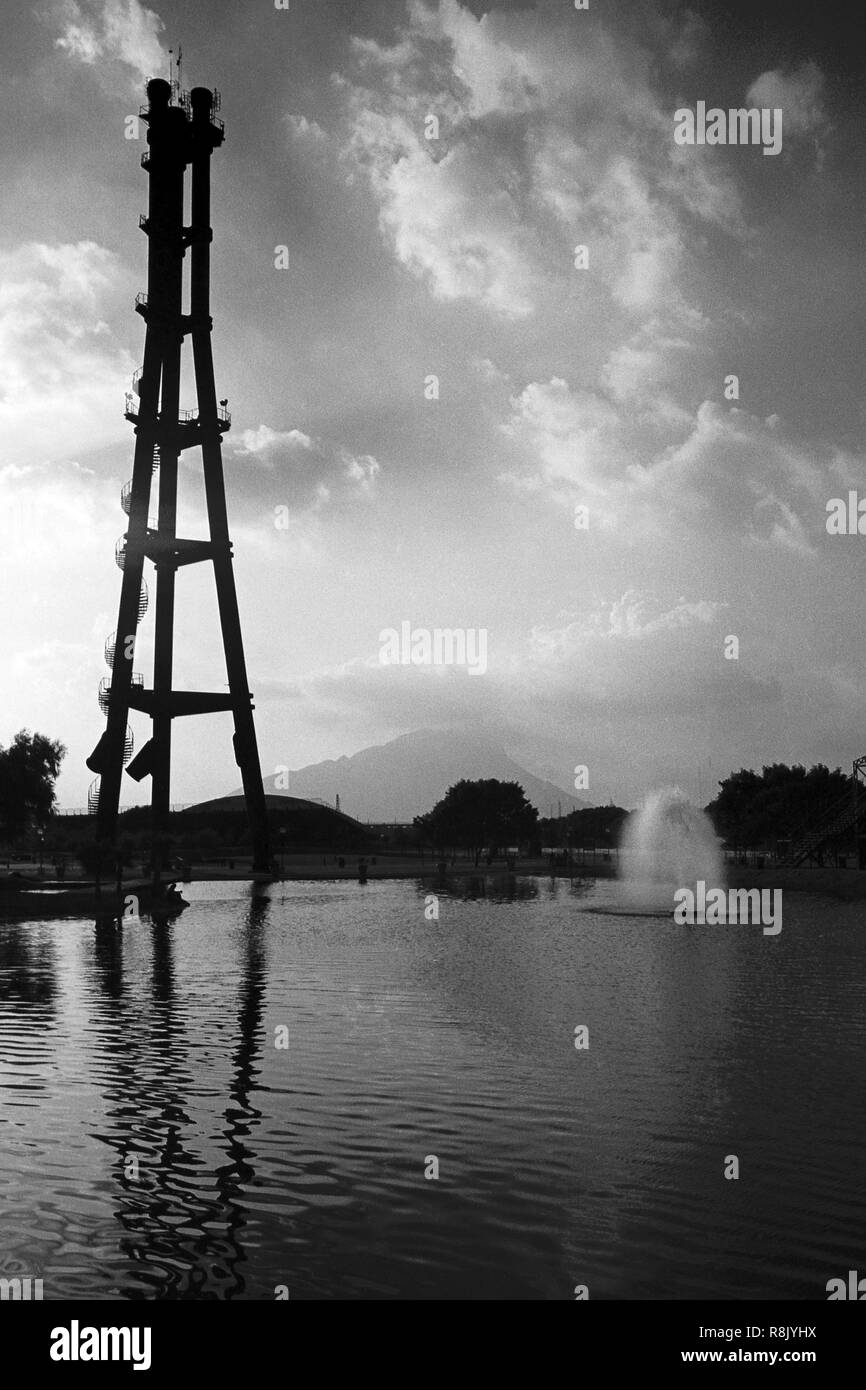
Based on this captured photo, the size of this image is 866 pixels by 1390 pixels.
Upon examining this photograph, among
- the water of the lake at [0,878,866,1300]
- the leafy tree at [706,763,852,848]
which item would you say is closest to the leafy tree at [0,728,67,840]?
the water of the lake at [0,878,866,1300]

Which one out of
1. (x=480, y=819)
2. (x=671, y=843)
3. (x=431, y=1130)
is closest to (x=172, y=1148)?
(x=431, y=1130)

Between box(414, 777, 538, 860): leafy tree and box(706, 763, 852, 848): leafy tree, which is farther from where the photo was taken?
box(414, 777, 538, 860): leafy tree

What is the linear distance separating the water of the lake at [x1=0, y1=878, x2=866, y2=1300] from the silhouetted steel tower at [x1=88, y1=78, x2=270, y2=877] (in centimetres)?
3351

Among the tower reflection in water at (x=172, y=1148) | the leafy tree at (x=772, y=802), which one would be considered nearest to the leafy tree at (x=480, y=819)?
the leafy tree at (x=772, y=802)

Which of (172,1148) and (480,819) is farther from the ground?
(480,819)

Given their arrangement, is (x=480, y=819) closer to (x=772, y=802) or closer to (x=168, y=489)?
(x=772, y=802)

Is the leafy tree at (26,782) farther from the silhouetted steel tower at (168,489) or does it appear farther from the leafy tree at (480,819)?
the leafy tree at (480,819)

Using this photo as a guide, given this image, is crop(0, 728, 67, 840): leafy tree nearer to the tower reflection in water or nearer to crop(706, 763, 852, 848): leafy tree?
the tower reflection in water

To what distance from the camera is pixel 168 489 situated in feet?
204

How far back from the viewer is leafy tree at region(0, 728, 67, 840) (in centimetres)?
5531

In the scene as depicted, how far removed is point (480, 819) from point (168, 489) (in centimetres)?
8419

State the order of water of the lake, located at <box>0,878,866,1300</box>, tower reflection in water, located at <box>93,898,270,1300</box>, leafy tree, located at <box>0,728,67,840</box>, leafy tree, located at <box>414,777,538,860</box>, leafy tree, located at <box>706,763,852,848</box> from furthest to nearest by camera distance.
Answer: leafy tree, located at <box>414,777,538,860</box> → leafy tree, located at <box>706,763,852,848</box> → leafy tree, located at <box>0,728,67,840</box> → water of the lake, located at <box>0,878,866,1300</box> → tower reflection in water, located at <box>93,898,270,1300</box>

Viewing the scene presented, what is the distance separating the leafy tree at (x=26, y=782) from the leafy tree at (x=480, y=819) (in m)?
79.4

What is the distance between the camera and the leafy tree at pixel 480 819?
456 ft
